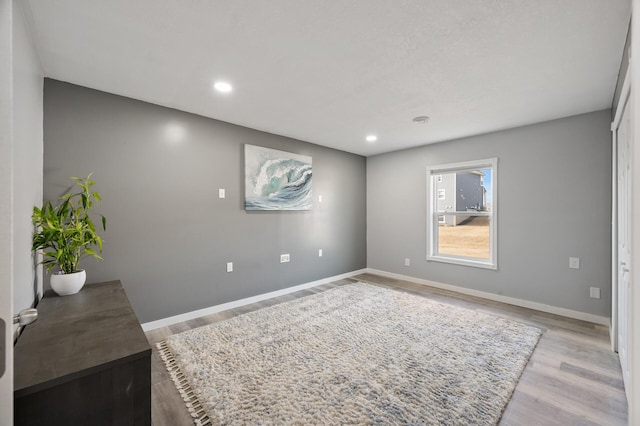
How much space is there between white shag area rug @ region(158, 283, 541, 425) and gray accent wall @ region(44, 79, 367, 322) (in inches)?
23.9

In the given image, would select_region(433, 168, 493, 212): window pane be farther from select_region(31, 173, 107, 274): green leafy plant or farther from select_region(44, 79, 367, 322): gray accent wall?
select_region(31, 173, 107, 274): green leafy plant

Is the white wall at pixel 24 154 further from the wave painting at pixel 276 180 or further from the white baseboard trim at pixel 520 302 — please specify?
the white baseboard trim at pixel 520 302

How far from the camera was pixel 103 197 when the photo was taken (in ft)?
8.48

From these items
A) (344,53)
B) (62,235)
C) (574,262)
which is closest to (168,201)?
(62,235)

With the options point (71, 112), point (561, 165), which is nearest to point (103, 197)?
point (71, 112)

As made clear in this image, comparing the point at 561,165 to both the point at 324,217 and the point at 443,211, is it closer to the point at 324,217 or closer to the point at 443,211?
the point at 443,211

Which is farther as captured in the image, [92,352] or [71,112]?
[71,112]

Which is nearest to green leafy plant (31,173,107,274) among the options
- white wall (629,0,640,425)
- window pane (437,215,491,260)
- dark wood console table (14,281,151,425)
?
dark wood console table (14,281,151,425)

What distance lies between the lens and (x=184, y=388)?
1.91 metres

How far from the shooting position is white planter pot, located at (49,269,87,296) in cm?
195

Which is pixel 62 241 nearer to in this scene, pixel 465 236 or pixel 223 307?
pixel 223 307

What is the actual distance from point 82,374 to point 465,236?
4.52 meters

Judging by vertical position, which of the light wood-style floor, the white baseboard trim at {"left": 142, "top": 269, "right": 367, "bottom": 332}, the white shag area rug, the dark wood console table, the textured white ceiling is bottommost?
the light wood-style floor

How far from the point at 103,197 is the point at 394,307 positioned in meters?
3.36
